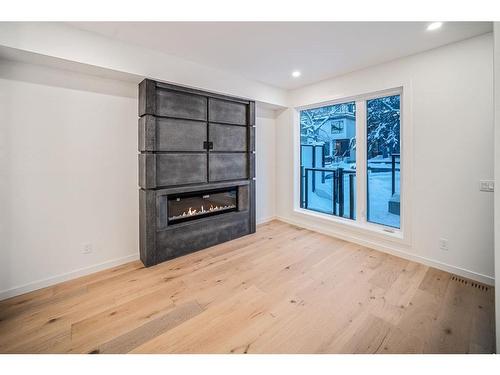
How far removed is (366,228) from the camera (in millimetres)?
3434

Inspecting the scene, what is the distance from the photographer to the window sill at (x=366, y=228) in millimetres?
3102

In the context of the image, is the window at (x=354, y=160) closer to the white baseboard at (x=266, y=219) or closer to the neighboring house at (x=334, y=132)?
the neighboring house at (x=334, y=132)

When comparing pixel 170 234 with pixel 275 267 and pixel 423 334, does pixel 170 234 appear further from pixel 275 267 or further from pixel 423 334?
pixel 423 334

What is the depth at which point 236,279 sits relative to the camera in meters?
2.51

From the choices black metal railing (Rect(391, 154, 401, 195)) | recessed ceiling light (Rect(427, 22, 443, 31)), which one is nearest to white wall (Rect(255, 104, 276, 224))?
black metal railing (Rect(391, 154, 401, 195))

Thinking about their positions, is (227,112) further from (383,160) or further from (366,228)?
(366,228)

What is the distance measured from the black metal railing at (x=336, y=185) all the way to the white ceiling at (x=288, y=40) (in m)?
1.70

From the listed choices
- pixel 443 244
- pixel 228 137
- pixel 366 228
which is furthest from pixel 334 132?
pixel 443 244

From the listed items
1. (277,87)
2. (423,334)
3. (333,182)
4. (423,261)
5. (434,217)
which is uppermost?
(277,87)

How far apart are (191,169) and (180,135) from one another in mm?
463

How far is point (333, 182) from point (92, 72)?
3867mm

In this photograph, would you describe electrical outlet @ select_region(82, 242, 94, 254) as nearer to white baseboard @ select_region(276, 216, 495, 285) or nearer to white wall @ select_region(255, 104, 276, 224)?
white wall @ select_region(255, 104, 276, 224)

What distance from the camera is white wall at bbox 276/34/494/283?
93.1 inches
